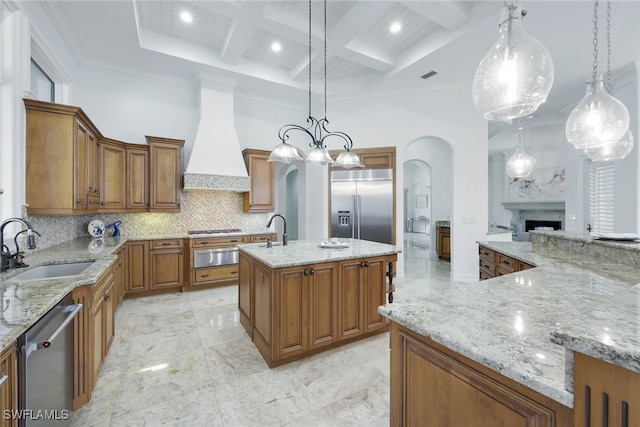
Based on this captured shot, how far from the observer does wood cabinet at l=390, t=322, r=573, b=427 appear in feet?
2.40

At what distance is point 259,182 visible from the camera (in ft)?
16.2

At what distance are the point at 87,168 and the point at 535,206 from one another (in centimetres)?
924

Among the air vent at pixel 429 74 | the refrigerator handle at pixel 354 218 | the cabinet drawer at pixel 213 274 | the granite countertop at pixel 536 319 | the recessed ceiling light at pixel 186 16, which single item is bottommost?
the cabinet drawer at pixel 213 274

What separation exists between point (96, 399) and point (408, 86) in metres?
5.53

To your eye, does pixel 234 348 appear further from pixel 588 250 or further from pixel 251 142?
pixel 251 142

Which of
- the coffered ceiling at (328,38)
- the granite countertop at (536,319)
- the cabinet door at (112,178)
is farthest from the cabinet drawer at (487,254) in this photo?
the cabinet door at (112,178)

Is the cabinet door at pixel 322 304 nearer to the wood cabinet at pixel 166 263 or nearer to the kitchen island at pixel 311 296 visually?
the kitchen island at pixel 311 296

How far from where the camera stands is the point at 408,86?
4.74 meters

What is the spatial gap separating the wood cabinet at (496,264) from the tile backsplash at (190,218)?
3.80 m

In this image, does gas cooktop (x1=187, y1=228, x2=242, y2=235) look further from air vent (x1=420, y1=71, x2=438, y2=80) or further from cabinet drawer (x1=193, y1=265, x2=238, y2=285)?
air vent (x1=420, y1=71, x2=438, y2=80)

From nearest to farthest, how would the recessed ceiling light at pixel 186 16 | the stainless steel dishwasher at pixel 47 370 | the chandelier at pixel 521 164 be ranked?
the stainless steel dishwasher at pixel 47 370, the recessed ceiling light at pixel 186 16, the chandelier at pixel 521 164

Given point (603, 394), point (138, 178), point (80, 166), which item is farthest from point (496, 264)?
point (138, 178)

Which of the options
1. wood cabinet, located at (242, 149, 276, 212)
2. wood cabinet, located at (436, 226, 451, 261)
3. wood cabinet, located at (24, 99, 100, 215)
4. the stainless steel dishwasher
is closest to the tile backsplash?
wood cabinet, located at (242, 149, 276, 212)

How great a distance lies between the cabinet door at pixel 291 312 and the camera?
6.93 ft
